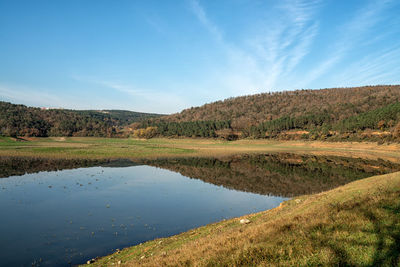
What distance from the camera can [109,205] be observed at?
2261 cm

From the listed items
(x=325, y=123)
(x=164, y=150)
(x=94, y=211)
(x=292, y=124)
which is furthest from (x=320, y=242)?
(x=292, y=124)

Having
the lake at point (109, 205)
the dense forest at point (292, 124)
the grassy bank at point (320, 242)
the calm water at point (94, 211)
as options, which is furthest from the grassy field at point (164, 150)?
the grassy bank at point (320, 242)

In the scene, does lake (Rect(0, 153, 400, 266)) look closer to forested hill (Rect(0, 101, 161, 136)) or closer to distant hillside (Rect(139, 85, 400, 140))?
distant hillside (Rect(139, 85, 400, 140))

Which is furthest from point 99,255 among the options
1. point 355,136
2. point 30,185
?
point 355,136

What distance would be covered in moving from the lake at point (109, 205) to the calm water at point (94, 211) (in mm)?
51

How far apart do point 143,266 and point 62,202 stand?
18.2 meters

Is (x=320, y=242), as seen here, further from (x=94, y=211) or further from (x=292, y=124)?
(x=292, y=124)

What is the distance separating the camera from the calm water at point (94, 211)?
14171 millimetres

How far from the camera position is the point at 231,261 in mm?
7324

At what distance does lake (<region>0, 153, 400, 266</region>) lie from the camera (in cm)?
1451

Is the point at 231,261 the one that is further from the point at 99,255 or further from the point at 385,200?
the point at 99,255

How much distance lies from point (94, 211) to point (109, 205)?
75.9 inches

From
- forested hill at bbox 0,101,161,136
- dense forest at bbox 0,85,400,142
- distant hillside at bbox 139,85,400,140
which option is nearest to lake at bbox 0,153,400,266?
distant hillside at bbox 139,85,400,140

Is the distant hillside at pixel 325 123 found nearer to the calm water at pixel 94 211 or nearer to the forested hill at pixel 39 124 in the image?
the forested hill at pixel 39 124
